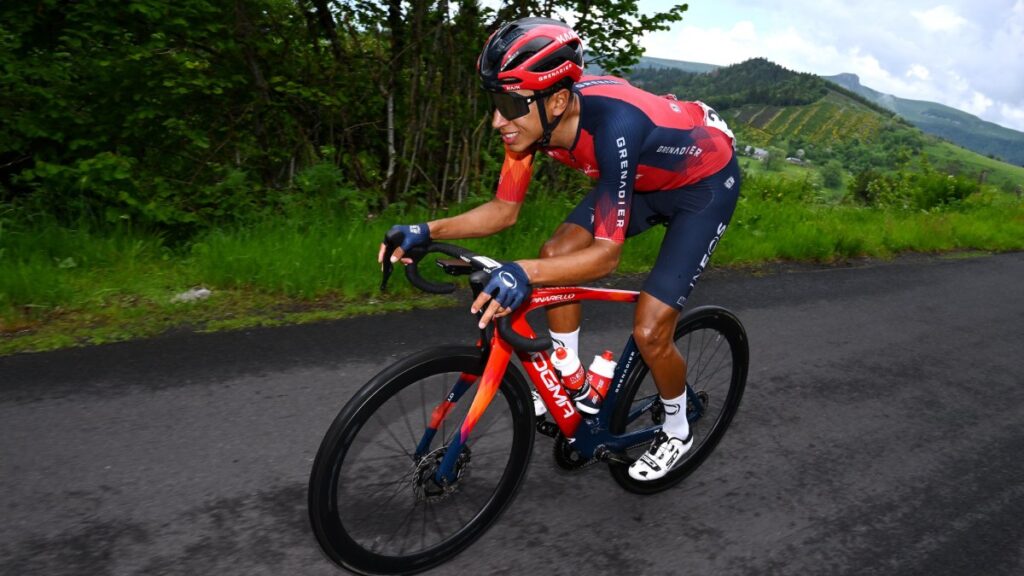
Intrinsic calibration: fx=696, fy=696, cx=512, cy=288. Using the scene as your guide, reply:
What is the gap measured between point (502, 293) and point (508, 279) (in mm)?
51

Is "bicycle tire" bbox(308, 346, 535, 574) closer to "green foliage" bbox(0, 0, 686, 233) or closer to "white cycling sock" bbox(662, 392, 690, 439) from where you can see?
"white cycling sock" bbox(662, 392, 690, 439)

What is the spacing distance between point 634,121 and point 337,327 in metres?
2.72

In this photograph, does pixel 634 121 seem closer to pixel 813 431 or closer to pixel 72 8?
pixel 813 431

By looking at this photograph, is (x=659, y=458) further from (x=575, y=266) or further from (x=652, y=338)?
(x=575, y=266)

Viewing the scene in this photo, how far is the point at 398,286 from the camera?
5.39m

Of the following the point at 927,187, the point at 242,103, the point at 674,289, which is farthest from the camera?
the point at 927,187

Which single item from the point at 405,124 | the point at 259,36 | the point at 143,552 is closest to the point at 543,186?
the point at 405,124

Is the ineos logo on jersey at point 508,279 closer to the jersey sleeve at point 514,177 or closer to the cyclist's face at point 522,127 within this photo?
the cyclist's face at point 522,127

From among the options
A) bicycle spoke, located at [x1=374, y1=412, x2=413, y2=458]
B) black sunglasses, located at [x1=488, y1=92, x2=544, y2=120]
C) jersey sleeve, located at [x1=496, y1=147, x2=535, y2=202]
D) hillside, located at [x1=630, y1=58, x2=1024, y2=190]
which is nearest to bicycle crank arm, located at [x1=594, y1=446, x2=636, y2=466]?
bicycle spoke, located at [x1=374, y1=412, x2=413, y2=458]

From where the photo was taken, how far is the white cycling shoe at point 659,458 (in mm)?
3027

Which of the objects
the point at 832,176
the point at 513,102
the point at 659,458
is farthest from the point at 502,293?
the point at 832,176

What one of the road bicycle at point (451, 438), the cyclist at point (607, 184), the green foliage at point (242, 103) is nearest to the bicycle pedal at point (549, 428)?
the road bicycle at point (451, 438)

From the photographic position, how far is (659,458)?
3045mm

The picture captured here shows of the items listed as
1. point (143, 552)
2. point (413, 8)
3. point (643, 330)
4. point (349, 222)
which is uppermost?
point (413, 8)
